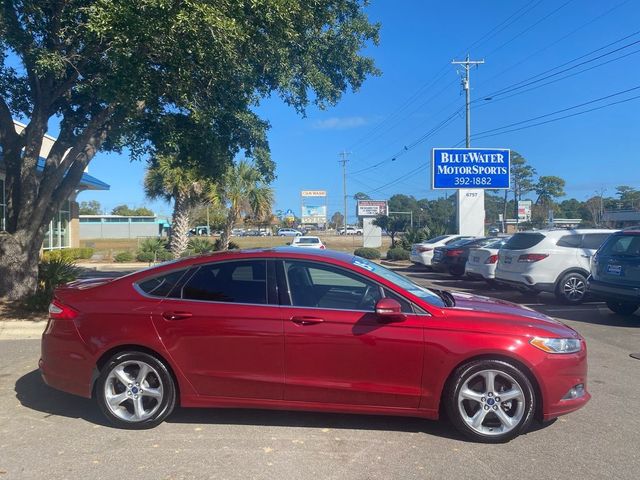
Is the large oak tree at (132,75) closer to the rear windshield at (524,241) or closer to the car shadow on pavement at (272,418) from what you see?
the car shadow on pavement at (272,418)

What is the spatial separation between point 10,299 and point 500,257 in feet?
34.0

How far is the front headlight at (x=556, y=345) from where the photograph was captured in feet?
15.1

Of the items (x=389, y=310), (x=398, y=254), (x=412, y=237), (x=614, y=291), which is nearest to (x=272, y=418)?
(x=389, y=310)

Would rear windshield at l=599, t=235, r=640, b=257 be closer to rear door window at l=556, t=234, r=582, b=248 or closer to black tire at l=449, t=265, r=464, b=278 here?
rear door window at l=556, t=234, r=582, b=248

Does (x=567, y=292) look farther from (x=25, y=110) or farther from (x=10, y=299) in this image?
(x=25, y=110)

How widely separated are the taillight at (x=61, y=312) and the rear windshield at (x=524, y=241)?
32.8ft

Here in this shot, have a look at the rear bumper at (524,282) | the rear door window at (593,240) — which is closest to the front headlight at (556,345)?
the rear bumper at (524,282)

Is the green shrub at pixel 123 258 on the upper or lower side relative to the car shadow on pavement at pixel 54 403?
upper

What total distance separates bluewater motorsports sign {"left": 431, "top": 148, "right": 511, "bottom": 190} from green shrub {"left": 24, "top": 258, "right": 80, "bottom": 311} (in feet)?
65.7

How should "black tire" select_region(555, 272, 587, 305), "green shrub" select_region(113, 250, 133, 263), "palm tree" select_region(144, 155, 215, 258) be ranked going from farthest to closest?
"green shrub" select_region(113, 250, 133, 263) < "palm tree" select_region(144, 155, 215, 258) < "black tire" select_region(555, 272, 587, 305)

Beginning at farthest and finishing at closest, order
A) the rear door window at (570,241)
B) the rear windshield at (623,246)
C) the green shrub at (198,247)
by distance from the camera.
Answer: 1. the green shrub at (198,247)
2. the rear door window at (570,241)
3. the rear windshield at (623,246)

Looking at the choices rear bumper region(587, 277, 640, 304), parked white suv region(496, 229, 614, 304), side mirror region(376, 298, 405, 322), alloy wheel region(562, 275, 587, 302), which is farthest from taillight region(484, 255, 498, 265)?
side mirror region(376, 298, 405, 322)

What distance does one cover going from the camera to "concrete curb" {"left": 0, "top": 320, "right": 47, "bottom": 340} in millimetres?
8641

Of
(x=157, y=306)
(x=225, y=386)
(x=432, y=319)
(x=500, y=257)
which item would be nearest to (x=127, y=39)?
(x=157, y=306)
